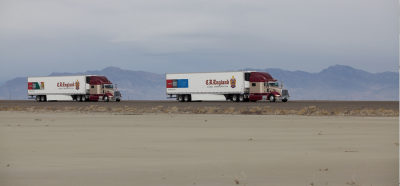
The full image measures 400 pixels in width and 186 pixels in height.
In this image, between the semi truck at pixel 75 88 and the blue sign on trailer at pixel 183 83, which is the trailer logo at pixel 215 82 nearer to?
the blue sign on trailer at pixel 183 83

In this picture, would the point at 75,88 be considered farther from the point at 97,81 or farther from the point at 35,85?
the point at 35,85

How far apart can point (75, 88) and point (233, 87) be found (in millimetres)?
24744

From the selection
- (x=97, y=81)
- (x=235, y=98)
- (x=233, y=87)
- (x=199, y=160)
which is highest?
(x=97, y=81)

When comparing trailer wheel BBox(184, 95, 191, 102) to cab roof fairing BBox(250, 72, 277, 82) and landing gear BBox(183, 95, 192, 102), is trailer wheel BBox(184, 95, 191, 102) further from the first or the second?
cab roof fairing BBox(250, 72, 277, 82)

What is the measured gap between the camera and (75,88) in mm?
76000

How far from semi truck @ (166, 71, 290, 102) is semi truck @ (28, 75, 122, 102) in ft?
41.2

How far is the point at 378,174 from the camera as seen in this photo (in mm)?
9883

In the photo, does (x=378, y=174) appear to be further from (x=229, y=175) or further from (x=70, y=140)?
(x=70, y=140)

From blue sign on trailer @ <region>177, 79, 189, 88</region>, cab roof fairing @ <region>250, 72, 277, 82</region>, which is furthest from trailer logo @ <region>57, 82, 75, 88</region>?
cab roof fairing @ <region>250, 72, 277, 82</region>

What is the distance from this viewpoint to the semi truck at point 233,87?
6438 centimetres

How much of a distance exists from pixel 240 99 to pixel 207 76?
5.20m

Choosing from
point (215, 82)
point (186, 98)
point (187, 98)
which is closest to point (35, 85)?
point (186, 98)

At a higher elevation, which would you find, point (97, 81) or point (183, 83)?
point (97, 81)

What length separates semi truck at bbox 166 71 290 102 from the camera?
64375mm
